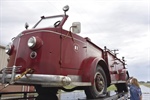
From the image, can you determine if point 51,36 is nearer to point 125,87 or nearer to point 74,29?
point 74,29

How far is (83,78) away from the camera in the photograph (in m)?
3.78

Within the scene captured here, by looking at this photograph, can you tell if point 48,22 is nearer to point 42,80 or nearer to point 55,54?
point 55,54

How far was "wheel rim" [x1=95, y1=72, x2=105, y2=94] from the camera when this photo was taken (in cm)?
422

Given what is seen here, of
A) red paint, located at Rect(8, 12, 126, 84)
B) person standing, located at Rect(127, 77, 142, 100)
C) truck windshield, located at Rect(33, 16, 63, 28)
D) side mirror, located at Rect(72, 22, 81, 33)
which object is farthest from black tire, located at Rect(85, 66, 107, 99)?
truck windshield, located at Rect(33, 16, 63, 28)

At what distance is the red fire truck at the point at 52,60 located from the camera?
9.81 ft

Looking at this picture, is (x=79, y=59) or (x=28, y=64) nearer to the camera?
(x=28, y=64)

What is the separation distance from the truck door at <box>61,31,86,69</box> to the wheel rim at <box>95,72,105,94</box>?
0.59m

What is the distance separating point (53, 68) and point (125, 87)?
6.08 metres

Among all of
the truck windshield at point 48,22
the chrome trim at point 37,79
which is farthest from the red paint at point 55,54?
the truck windshield at point 48,22

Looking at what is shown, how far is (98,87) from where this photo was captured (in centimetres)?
426

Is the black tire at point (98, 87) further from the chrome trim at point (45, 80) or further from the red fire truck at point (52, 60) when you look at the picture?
the chrome trim at point (45, 80)

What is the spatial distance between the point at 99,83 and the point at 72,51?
1.14m

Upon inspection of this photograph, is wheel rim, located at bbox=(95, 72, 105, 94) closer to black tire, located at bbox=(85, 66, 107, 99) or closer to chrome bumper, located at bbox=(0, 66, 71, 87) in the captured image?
black tire, located at bbox=(85, 66, 107, 99)

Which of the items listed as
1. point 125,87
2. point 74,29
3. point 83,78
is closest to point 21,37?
point 74,29
